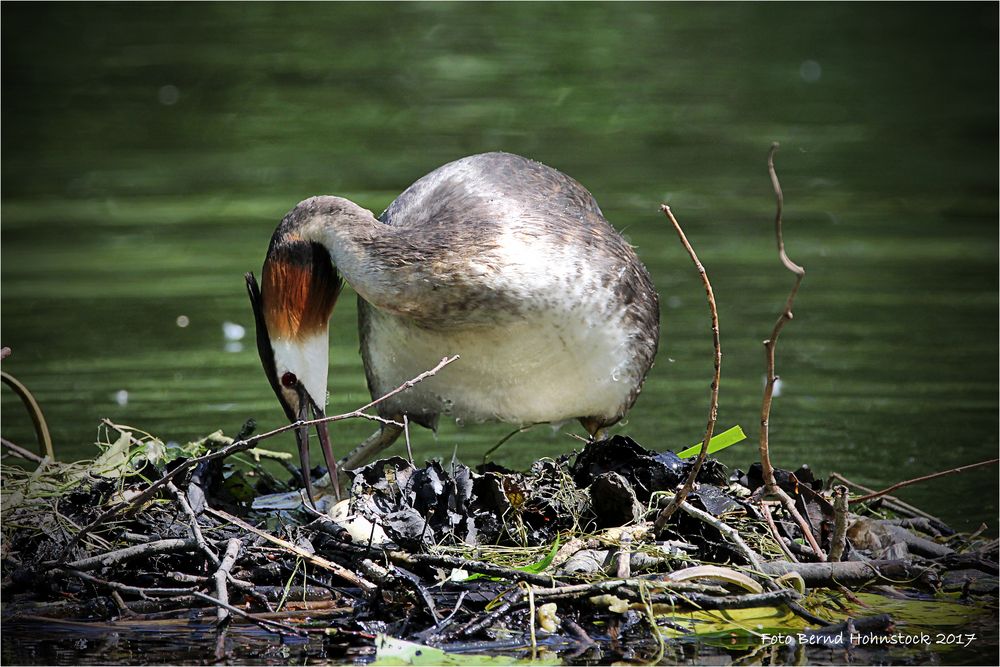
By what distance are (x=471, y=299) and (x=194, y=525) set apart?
1436 mm

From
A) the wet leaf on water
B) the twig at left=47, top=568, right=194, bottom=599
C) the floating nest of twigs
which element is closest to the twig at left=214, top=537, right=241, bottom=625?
the floating nest of twigs

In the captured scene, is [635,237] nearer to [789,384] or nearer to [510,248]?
[789,384]

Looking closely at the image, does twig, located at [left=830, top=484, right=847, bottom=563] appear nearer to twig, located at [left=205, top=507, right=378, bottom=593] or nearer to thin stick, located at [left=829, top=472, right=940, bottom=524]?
thin stick, located at [left=829, top=472, right=940, bottom=524]

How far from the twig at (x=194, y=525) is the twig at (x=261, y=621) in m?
0.15

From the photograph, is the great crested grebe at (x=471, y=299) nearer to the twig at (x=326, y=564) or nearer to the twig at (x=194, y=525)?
the twig at (x=194, y=525)

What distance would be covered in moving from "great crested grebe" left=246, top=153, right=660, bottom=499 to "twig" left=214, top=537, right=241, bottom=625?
981mm

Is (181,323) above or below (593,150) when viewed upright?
below

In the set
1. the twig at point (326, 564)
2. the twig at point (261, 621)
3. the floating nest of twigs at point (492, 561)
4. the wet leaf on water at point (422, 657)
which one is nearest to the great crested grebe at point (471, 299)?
the floating nest of twigs at point (492, 561)

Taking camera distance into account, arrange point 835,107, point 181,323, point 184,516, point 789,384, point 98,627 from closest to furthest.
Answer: point 98,627 → point 184,516 → point 789,384 → point 181,323 → point 835,107

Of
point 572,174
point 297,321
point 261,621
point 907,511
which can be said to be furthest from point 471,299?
point 572,174

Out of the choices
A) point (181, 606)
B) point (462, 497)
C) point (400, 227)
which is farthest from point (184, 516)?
point (400, 227)

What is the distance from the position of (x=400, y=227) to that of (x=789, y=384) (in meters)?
3.34

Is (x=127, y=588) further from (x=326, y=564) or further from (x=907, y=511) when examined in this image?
(x=907, y=511)

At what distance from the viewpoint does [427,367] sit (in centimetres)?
654
